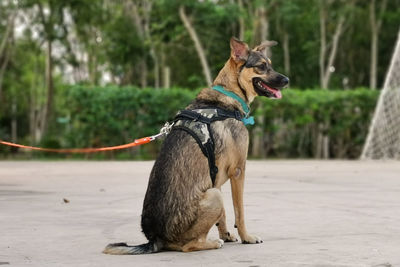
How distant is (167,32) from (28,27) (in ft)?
36.9

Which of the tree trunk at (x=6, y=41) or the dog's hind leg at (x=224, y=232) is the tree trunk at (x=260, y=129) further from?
the dog's hind leg at (x=224, y=232)

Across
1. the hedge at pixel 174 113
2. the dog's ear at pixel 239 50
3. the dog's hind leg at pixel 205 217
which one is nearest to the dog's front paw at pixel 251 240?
the dog's hind leg at pixel 205 217

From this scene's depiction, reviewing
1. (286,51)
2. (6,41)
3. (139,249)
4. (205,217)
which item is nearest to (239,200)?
(205,217)

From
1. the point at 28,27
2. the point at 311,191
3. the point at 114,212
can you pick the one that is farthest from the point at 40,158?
the point at 114,212

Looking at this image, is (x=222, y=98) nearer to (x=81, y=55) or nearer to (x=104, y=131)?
(x=104, y=131)

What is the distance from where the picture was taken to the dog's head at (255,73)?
628 centimetres

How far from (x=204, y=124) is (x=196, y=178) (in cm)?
48

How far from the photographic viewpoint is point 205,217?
5.78m

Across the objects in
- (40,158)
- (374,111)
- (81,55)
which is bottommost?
(40,158)

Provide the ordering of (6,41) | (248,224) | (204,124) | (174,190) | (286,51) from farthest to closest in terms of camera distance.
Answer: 1. (286,51)
2. (6,41)
3. (248,224)
4. (204,124)
5. (174,190)

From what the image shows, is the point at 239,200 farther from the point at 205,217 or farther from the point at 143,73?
the point at 143,73

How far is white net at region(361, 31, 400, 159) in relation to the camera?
26.3 metres

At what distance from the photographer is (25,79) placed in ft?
206

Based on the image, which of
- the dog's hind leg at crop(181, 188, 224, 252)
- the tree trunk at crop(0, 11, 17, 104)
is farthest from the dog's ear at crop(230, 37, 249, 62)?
the tree trunk at crop(0, 11, 17, 104)
